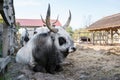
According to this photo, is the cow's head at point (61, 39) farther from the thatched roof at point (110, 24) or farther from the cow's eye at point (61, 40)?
the thatched roof at point (110, 24)

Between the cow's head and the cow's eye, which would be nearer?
the cow's head

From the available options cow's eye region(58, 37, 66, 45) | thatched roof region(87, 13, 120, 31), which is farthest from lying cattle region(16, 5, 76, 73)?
thatched roof region(87, 13, 120, 31)

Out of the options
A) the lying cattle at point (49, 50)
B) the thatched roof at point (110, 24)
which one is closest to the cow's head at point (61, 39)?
the lying cattle at point (49, 50)

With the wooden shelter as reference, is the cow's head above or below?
above

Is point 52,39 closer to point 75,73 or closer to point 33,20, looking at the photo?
point 75,73

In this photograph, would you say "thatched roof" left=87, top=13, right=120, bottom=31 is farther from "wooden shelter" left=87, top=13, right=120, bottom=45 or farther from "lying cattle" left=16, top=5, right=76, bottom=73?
"lying cattle" left=16, top=5, right=76, bottom=73

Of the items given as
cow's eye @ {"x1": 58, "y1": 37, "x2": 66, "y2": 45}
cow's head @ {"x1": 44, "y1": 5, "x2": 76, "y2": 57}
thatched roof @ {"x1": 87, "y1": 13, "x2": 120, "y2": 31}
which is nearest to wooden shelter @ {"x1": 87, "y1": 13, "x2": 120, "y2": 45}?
thatched roof @ {"x1": 87, "y1": 13, "x2": 120, "y2": 31}

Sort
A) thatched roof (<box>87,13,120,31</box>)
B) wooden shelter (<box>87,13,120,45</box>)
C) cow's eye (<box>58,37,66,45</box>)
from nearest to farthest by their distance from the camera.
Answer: cow's eye (<box>58,37,66,45</box>), thatched roof (<box>87,13,120,31</box>), wooden shelter (<box>87,13,120,45</box>)

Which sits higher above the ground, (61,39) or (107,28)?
(61,39)

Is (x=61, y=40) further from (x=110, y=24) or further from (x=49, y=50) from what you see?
(x=110, y=24)

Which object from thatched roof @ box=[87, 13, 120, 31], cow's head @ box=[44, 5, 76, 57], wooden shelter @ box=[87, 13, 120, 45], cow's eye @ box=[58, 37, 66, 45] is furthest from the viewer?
wooden shelter @ box=[87, 13, 120, 45]

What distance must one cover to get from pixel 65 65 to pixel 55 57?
5.39 feet

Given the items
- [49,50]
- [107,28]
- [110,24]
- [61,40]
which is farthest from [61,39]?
[107,28]

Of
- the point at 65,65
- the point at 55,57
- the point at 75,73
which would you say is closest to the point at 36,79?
the point at 55,57
